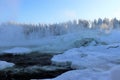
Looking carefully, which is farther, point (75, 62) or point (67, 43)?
point (67, 43)

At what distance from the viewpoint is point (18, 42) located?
Answer: 57.7 meters

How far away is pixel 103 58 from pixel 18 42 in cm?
4063

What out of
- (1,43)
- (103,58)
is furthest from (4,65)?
(1,43)

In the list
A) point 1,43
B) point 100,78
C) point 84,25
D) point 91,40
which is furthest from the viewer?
point 84,25

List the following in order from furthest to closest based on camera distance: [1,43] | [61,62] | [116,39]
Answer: [1,43] → [116,39] → [61,62]

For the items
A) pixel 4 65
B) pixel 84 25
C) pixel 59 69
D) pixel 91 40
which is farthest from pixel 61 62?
pixel 84 25

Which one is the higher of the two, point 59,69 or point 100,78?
point 100,78

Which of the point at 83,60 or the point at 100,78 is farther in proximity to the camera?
the point at 83,60

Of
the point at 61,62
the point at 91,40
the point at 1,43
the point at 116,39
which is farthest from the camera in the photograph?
the point at 1,43

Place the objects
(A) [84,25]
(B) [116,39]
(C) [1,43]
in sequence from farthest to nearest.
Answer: (A) [84,25] < (C) [1,43] < (B) [116,39]

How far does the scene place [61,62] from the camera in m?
20.7

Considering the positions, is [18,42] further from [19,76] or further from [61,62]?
[19,76]

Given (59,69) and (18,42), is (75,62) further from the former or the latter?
(18,42)

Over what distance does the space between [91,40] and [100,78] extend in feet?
102
